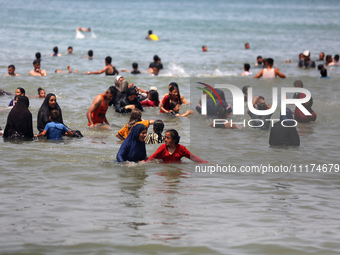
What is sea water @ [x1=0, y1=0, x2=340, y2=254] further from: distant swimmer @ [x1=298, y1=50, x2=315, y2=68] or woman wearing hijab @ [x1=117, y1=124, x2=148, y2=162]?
distant swimmer @ [x1=298, y1=50, x2=315, y2=68]

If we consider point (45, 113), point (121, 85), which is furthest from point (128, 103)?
point (45, 113)

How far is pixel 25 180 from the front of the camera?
9023 mm

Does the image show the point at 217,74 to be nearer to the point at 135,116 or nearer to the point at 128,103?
the point at 128,103

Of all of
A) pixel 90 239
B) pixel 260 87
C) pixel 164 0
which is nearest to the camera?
pixel 90 239

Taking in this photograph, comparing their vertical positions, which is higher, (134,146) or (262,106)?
(262,106)

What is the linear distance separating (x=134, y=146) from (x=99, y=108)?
377 cm

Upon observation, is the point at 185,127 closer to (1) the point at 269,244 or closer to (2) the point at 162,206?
(2) the point at 162,206

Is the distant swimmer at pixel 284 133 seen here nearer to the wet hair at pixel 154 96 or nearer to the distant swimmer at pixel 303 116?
the distant swimmer at pixel 303 116

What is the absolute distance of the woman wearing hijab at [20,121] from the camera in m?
11.5

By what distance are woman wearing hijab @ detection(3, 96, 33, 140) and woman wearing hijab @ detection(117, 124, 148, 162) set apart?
2.93 m

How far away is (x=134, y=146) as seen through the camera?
377 inches

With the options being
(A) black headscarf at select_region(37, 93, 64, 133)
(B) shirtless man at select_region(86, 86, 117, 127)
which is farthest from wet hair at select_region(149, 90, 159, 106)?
(A) black headscarf at select_region(37, 93, 64, 133)

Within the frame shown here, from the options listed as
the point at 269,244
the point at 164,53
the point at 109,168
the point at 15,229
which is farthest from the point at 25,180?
the point at 164,53

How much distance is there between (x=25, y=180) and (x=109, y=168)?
150cm
